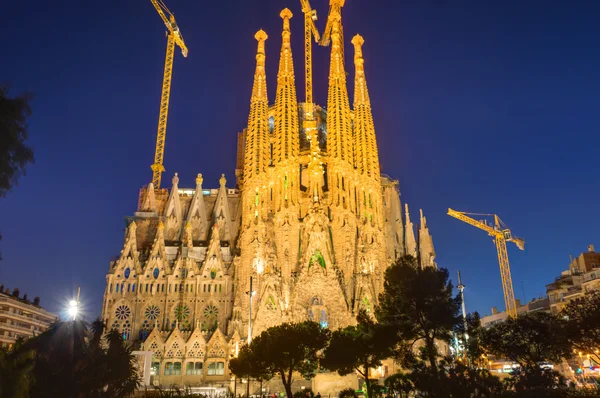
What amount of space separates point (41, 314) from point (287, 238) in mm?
43258

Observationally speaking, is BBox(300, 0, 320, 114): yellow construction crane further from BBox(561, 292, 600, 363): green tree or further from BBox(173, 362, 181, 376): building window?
BBox(561, 292, 600, 363): green tree

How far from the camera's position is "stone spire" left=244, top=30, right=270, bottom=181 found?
71375 millimetres

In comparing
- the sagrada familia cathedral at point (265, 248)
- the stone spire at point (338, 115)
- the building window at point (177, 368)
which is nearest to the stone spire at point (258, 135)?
the sagrada familia cathedral at point (265, 248)

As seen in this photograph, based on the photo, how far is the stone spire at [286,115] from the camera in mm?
71688

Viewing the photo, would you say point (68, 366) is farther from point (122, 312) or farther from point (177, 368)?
point (122, 312)

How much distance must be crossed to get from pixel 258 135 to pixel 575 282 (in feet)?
177

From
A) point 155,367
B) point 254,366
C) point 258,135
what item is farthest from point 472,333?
point 258,135

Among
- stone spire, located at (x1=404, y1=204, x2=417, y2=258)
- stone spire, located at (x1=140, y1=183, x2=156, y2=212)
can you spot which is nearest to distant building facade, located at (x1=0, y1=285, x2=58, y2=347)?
stone spire, located at (x1=140, y1=183, x2=156, y2=212)

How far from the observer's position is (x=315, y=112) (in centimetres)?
8400

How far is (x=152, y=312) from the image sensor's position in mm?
65562

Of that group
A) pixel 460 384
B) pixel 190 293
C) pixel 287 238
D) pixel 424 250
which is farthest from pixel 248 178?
pixel 460 384

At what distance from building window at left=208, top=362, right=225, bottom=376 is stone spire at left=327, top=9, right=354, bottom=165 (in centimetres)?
3277

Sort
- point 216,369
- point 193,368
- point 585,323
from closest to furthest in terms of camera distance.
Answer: point 585,323 → point 193,368 → point 216,369

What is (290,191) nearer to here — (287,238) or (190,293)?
(287,238)
